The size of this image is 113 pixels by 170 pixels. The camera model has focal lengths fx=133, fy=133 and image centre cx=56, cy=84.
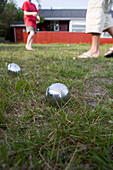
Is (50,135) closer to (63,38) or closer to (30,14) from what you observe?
(30,14)

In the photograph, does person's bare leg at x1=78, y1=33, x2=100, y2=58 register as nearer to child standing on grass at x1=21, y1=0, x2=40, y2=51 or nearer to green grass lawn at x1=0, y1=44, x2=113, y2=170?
green grass lawn at x1=0, y1=44, x2=113, y2=170

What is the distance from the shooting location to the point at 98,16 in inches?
115

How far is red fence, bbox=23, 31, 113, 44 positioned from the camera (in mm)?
12750

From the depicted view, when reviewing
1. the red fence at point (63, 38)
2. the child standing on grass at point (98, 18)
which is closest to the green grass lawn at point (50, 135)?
the child standing on grass at point (98, 18)

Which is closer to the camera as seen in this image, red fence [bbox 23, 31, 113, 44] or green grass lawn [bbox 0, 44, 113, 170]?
green grass lawn [bbox 0, 44, 113, 170]

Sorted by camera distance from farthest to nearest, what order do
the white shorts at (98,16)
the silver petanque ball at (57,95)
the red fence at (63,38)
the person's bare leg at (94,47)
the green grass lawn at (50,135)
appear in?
the red fence at (63,38)
the person's bare leg at (94,47)
the white shorts at (98,16)
the silver petanque ball at (57,95)
the green grass lawn at (50,135)

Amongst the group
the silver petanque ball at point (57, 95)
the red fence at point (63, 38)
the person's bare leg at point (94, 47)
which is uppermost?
the red fence at point (63, 38)

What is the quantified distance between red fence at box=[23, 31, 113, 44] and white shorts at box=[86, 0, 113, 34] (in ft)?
33.4

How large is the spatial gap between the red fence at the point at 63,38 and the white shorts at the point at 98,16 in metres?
10.2

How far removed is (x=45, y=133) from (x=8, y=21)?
1885 cm

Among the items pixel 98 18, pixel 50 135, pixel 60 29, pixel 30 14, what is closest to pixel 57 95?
pixel 50 135

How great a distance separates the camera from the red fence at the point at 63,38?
12.8 meters

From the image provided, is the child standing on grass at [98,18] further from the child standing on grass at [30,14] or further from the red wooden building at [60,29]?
the red wooden building at [60,29]

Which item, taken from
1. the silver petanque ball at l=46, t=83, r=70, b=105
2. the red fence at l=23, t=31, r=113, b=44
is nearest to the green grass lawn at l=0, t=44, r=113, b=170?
the silver petanque ball at l=46, t=83, r=70, b=105
